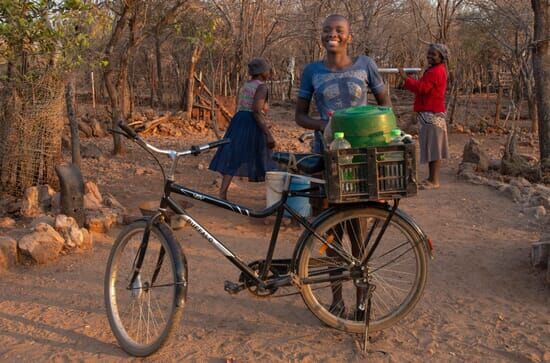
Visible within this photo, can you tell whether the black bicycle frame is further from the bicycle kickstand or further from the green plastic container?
the green plastic container

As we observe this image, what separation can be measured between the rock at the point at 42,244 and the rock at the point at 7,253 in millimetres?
53

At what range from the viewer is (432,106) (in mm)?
6832

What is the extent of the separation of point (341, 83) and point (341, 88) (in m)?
0.03

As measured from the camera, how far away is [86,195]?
18.6ft

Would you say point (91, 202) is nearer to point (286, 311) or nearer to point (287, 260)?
point (286, 311)

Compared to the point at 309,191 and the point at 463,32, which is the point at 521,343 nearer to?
the point at 309,191

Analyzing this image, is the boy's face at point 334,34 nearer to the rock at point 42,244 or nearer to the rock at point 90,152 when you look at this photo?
the rock at point 42,244

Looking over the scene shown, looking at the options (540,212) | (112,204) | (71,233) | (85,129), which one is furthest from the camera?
(85,129)

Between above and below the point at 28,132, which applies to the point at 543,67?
above

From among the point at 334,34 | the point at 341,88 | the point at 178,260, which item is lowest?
the point at 178,260

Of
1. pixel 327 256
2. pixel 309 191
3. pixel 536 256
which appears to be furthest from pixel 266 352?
pixel 536 256

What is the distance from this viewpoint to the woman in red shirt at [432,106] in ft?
21.8

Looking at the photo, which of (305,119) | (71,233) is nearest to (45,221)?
(71,233)

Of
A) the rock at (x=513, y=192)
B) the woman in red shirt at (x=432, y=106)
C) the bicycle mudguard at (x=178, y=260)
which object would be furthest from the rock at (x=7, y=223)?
the rock at (x=513, y=192)
